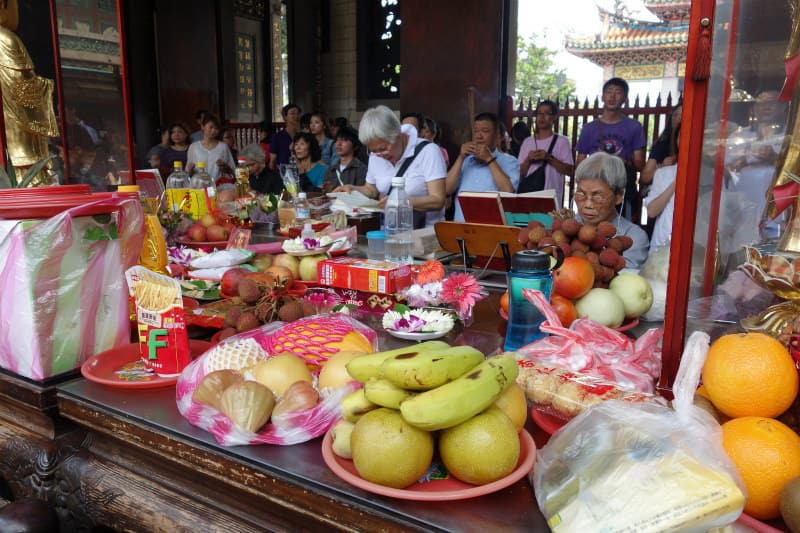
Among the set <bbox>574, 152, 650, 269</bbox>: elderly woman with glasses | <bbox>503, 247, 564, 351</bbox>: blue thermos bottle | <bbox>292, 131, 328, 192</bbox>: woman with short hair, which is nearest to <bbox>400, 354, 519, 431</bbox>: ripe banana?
<bbox>503, 247, 564, 351</bbox>: blue thermos bottle

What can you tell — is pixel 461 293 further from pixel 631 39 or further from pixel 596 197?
pixel 631 39

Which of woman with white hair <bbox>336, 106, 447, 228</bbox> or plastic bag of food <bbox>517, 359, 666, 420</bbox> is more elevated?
woman with white hair <bbox>336, 106, 447, 228</bbox>

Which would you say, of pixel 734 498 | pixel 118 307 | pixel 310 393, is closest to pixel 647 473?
pixel 734 498

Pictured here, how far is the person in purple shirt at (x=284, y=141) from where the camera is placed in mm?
7145

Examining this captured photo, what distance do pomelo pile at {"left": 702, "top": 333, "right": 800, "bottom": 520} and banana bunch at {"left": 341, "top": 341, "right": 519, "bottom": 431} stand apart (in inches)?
12.5

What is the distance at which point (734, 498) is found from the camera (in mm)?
703

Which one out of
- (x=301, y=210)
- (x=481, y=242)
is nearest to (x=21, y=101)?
(x=301, y=210)

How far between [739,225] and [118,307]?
1.44 m

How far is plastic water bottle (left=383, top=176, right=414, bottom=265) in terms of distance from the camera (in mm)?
2342

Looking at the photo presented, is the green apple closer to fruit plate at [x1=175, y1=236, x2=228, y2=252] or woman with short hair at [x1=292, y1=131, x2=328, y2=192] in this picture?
fruit plate at [x1=175, y1=236, x2=228, y2=252]

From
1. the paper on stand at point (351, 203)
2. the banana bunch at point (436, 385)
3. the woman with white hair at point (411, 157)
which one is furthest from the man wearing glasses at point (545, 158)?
the banana bunch at point (436, 385)

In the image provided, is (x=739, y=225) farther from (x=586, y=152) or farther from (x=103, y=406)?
(x=586, y=152)

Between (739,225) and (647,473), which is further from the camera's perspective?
(739,225)

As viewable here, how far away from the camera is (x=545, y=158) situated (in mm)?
5230
